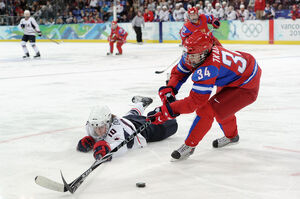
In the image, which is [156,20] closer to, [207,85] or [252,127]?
[252,127]

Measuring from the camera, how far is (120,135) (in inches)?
122

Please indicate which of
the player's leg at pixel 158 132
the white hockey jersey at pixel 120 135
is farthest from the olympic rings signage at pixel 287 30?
the white hockey jersey at pixel 120 135

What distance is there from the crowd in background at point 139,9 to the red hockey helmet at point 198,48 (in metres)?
12.2

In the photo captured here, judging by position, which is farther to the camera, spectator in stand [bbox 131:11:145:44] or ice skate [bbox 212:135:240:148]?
spectator in stand [bbox 131:11:145:44]

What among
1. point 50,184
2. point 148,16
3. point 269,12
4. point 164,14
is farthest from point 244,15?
point 50,184

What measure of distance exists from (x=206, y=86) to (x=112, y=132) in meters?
0.79

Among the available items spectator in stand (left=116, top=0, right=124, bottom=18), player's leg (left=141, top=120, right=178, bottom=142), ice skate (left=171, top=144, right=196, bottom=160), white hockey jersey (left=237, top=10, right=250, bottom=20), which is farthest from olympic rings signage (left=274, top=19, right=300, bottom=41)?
ice skate (left=171, top=144, right=196, bottom=160)

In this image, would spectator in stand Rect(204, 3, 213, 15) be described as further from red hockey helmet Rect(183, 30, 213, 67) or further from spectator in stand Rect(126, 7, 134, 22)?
red hockey helmet Rect(183, 30, 213, 67)

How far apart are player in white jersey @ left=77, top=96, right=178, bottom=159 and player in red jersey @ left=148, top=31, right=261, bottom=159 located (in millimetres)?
326

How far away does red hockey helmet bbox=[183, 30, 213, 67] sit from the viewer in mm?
2715

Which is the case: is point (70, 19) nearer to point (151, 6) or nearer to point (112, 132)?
point (151, 6)

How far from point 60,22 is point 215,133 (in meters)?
18.8

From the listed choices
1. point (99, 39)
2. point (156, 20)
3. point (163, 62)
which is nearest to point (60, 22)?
point (99, 39)

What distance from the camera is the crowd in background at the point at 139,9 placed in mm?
15008
